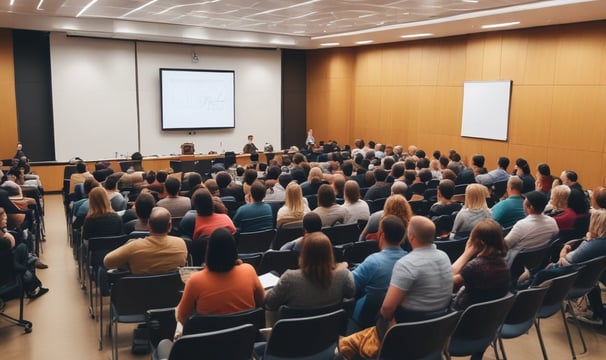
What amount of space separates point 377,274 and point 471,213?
243 centimetres

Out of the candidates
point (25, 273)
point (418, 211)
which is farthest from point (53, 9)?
point (418, 211)

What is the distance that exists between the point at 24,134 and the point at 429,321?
45.8 feet

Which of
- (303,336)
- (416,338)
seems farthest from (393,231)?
(303,336)

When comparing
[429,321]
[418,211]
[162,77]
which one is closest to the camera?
[429,321]

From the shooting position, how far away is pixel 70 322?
546 centimetres

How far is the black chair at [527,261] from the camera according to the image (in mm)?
4715

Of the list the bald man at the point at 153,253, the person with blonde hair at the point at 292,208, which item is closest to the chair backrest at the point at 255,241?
the person with blonde hair at the point at 292,208

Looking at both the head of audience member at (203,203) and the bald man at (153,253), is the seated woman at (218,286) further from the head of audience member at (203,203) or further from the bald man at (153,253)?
the head of audience member at (203,203)

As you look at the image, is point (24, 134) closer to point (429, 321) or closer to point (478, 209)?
point (478, 209)

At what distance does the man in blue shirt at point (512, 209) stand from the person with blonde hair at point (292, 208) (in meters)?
2.30

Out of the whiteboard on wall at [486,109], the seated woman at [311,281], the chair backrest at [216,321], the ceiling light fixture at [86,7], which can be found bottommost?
the chair backrest at [216,321]

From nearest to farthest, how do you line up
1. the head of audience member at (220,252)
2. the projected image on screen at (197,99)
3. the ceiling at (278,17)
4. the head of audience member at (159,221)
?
the head of audience member at (220,252)
the head of audience member at (159,221)
the ceiling at (278,17)
the projected image on screen at (197,99)

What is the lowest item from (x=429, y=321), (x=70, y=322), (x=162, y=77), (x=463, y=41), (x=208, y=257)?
(x=70, y=322)

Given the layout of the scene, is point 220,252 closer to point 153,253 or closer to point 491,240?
point 153,253
